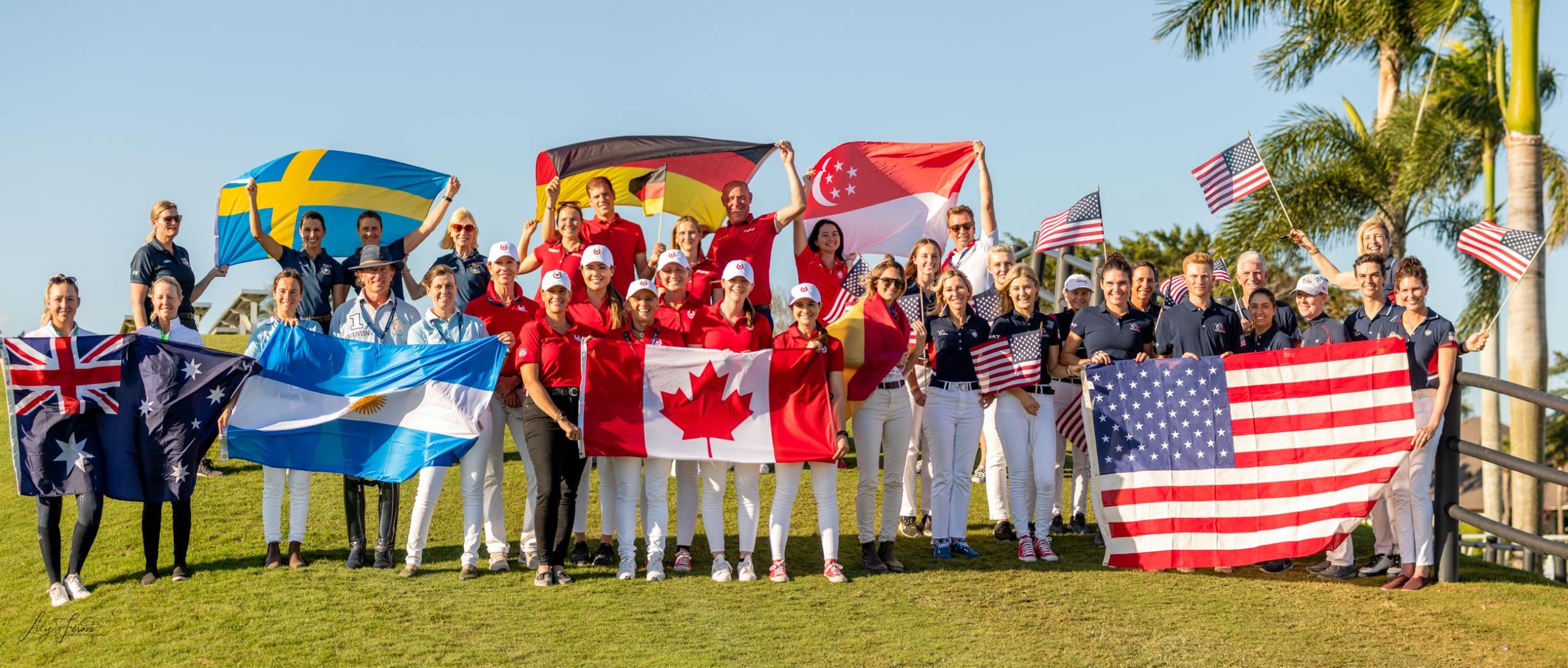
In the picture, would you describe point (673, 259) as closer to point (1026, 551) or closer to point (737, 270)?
point (737, 270)

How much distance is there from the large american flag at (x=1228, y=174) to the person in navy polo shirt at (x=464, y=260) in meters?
6.48

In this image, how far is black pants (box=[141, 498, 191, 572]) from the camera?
8406mm

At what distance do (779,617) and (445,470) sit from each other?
94.2 inches

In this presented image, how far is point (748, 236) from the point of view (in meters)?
10.3

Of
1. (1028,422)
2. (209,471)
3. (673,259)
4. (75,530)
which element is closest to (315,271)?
(75,530)

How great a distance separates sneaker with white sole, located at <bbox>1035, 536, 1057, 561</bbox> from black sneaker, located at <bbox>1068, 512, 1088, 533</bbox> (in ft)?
3.20

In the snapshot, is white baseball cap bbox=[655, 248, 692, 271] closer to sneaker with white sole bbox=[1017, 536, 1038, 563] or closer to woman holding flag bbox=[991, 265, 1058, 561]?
woman holding flag bbox=[991, 265, 1058, 561]

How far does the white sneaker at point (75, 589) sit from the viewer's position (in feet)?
27.0

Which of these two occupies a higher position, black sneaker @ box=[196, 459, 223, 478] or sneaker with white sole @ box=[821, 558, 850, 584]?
black sneaker @ box=[196, 459, 223, 478]

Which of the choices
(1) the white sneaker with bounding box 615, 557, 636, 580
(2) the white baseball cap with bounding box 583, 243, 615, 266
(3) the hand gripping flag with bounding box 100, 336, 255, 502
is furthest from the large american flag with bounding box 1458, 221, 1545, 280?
(3) the hand gripping flag with bounding box 100, 336, 255, 502

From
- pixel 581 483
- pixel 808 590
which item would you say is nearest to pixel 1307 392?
pixel 808 590

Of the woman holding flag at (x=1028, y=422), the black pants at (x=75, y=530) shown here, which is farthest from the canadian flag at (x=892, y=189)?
the black pants at (x=75, y=530)

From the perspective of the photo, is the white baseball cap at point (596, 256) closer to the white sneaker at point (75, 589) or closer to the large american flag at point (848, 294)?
the large american flag at point (848, 294)

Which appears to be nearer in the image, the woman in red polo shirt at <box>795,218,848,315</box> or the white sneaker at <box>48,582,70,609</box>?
the white sneaker at <box>48,582,70,609</box>
